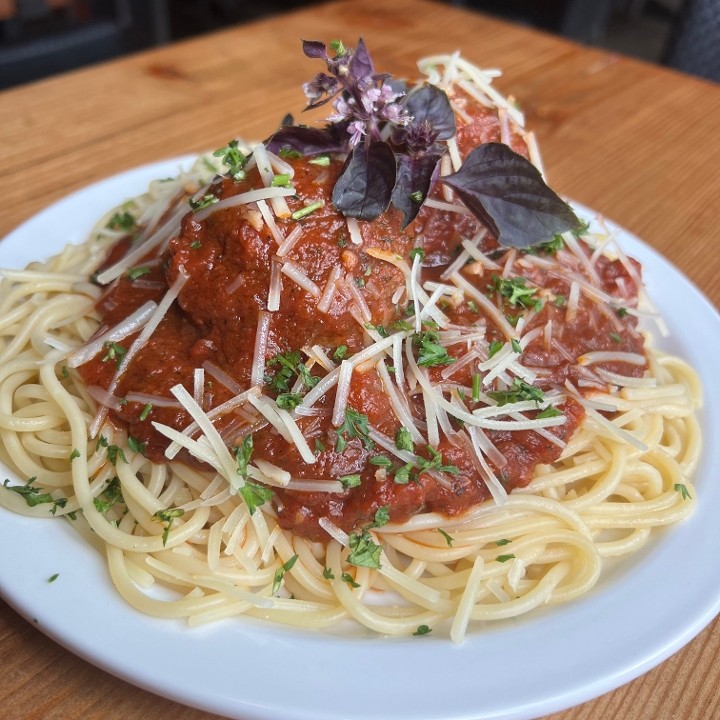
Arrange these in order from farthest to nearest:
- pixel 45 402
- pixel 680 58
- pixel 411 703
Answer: pixel 680 58, pixel 45 402, pixel 411 703

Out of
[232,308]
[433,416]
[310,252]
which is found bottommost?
[433,416]

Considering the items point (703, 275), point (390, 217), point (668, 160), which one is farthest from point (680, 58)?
point (390, 217)

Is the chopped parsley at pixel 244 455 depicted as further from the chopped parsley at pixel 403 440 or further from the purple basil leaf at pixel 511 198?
the purple basil leaf at pixel 511 198

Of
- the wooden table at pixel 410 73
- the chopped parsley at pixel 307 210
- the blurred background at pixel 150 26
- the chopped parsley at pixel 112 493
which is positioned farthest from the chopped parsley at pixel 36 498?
the blurred background at pixel 150 26

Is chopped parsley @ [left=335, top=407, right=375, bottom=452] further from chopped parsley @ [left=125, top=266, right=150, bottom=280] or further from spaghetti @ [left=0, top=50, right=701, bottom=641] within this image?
chopped parsley @ [left=125, top=266, right=150, bottom=280]

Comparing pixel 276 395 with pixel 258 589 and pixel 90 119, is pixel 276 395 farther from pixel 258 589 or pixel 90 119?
pixel 90 119

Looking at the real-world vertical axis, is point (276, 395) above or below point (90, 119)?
above

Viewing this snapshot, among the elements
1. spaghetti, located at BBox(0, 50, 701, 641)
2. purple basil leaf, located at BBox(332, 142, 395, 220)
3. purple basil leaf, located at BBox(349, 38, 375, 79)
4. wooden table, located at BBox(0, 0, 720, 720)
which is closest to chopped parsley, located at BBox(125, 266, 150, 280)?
spaghetti, located at BBox(0, 50, 701, 641)
